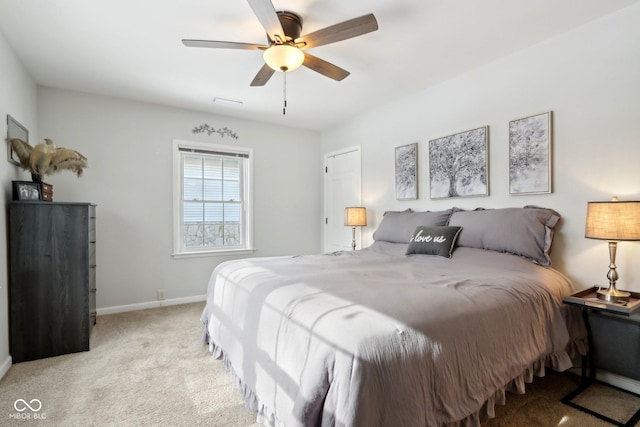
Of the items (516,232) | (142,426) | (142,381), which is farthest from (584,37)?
(142,381)

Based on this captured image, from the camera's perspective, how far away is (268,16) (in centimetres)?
176

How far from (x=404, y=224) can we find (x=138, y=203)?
10.2 ft

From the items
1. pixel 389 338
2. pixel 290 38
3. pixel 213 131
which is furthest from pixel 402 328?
pixel 213 131

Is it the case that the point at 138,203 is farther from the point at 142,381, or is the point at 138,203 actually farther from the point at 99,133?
the point at 142,381

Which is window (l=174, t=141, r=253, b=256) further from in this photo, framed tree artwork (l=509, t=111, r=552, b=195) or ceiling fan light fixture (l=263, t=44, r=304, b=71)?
framed tree artwork (l=509, t=111, r=552, b=195)

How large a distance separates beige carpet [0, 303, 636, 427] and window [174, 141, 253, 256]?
1.61m

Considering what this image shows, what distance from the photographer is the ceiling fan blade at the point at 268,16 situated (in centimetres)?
164

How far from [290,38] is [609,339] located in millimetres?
2786

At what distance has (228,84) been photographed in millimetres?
3311

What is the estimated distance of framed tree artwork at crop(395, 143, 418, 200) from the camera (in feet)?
11.7

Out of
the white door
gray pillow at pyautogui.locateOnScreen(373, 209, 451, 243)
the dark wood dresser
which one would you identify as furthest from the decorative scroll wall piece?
gray pillow at pyautogui.locateOnScreen(373, 209, 451, 243)

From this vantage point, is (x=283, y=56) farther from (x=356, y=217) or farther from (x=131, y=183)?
(x=131, y=183)

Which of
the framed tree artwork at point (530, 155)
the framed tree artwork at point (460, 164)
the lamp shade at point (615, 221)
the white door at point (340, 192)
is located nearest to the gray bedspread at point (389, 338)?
the lamp shade at point (615, 221)

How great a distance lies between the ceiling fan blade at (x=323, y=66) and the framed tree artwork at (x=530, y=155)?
154 centimetres
